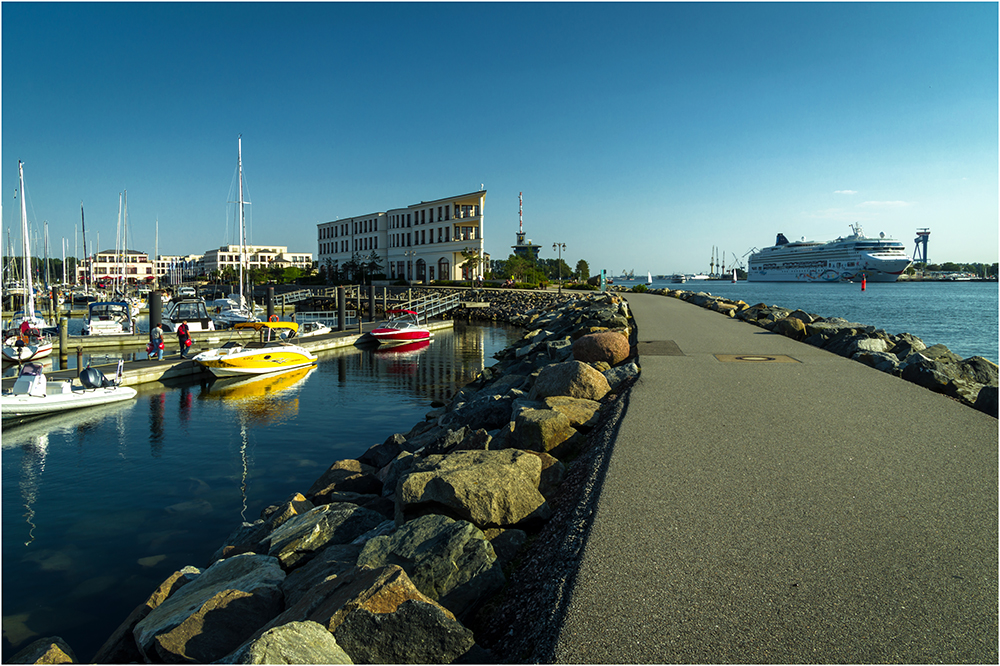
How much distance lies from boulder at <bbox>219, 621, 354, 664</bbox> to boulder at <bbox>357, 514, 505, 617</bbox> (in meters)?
0.99

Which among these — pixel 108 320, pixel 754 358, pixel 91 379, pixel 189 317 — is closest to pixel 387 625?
pixel 754 358

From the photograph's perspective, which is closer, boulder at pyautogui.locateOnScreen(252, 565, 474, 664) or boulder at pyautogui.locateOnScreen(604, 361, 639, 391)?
boulder at pyautogui.locateOnScreen(252, 565, 474, 664)

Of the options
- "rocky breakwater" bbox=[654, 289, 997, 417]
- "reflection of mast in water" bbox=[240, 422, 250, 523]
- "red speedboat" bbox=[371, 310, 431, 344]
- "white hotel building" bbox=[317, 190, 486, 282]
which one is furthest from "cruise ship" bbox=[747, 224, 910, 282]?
"reflection of mast in water" bbox=[240, 422, 250, 523]

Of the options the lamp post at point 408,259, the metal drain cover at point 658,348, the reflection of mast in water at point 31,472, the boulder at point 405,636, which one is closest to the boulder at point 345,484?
the reflection of mast in water at point 31,472

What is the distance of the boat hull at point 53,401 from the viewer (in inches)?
630

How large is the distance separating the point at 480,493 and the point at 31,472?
12.5 m

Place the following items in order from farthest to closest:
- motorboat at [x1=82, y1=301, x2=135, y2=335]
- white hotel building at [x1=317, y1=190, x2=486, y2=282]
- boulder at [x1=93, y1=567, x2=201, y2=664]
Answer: white hotel building at [x1=317, y1=190, x2=486, y2=282]
motorboat at [x1=82, y1=301, x2=135, y2=335]
boulder at [x1=93, y1=567, x2=201, y2=664]

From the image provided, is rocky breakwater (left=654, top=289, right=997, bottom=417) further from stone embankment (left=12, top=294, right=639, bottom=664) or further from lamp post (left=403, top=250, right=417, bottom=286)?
lamp post (left=403, top=250, right=417, bottom=286)

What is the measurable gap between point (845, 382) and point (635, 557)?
716cm

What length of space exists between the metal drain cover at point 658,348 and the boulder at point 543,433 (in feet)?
18.6

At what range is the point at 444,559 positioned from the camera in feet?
14.5

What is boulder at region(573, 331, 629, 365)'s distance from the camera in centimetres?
1198

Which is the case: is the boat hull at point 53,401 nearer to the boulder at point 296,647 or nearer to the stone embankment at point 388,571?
the stone embankment at point 388,571

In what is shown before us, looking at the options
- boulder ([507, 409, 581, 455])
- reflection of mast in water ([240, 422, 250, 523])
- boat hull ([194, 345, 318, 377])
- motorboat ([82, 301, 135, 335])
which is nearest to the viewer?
boulder ([507, 409, 581, 455])
